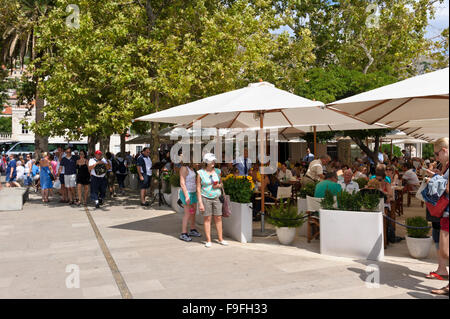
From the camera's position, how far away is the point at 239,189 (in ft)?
23.5

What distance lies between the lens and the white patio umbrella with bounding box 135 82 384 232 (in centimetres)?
649

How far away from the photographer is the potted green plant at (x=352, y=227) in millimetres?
5703

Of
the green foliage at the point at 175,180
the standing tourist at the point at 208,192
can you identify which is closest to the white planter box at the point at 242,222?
the standing tourist at the point at 208,192

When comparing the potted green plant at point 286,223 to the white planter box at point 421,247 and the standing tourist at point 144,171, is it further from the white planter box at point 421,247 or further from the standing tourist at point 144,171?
the standing tourist at point 144,171

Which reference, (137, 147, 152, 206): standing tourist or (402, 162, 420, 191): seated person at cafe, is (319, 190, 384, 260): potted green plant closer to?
(402, 162, 420, 191): seated person at cafe

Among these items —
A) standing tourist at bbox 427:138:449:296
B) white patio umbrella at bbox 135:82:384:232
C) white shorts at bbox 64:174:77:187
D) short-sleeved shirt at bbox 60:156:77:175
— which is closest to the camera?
standing tourist at bbox 427:138:449:296

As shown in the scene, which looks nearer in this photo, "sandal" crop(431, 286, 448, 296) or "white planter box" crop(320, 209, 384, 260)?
"sandal" crop(431, 286, 448, 296)

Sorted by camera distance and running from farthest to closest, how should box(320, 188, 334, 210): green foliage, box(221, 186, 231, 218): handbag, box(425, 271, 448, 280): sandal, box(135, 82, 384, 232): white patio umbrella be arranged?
box(221, 186, 231, 218): handbag → box(135, 82, 384, 232): white patio umbrella → box(320, 188, 334, 210): green foliage → box(425, 271, 448, 280): sandal

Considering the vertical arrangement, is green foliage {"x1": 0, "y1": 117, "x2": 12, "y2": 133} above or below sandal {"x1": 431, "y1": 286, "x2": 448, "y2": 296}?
above

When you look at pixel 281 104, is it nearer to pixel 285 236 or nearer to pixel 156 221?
pixel 285 236

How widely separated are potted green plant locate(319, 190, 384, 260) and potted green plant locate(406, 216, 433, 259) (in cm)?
55

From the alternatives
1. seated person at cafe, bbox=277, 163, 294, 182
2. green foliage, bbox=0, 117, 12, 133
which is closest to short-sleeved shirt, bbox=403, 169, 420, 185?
seated person at cafe, bbox=277, 163, 294, 182

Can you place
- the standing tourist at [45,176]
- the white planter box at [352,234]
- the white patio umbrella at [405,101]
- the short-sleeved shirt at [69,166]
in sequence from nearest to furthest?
the white patio umbrella at [405,101]
the white planter box at [352,234]
the short-sleeved shirt at [69,166]
the standing tourist at [45,176]

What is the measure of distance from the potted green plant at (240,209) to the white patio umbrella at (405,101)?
2.12 m
